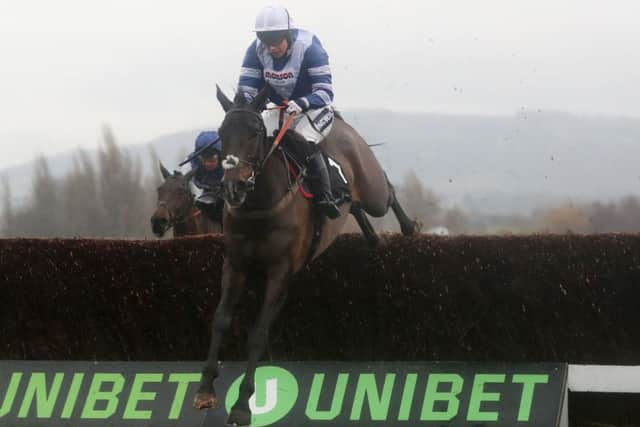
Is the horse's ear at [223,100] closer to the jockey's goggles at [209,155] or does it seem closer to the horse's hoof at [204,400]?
the horse's hoof at [204,400]

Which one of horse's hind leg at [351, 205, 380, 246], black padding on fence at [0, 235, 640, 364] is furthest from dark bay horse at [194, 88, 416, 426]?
black padding on fence at [0, 235, 640, 364]

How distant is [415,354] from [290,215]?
5.98ft

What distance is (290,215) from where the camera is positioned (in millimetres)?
7289

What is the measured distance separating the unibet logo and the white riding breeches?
1.66 meters

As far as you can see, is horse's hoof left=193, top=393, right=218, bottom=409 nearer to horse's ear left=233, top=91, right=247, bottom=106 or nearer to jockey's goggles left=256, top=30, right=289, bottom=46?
horse's ear left=233, top=91, right=247, bottom=106

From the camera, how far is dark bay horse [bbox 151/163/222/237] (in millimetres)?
10781

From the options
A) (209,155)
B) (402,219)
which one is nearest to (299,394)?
(402,219)

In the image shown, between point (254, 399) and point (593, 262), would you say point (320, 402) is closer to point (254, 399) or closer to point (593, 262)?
point (254, 399)

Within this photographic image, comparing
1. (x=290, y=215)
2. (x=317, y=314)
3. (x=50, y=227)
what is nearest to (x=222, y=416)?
(x=317, y=314)

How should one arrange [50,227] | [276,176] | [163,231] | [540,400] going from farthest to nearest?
[50,227] < [163,231] < [540,400] < [276,176]

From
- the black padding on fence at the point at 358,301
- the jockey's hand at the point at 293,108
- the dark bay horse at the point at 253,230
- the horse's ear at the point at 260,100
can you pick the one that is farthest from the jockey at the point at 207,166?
the horse's ear at the point at 260,100

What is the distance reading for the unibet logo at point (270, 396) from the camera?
26.3ft

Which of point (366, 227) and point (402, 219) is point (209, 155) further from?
point (366, 227)

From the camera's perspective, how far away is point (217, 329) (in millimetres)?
6961
